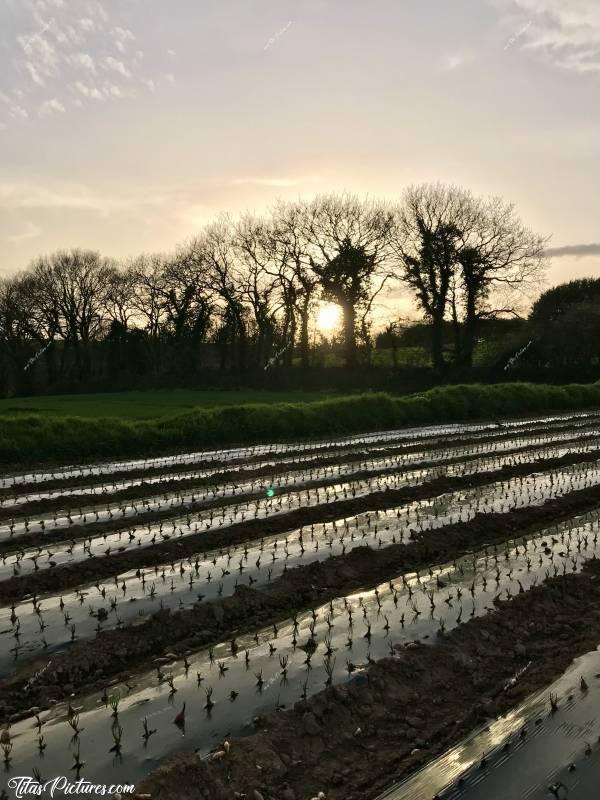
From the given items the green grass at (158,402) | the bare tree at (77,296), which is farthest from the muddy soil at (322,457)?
the bare tree at (77,296)

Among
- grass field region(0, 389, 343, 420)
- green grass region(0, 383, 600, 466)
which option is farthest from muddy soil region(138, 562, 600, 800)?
grass field region(0, 389, 343, 420)

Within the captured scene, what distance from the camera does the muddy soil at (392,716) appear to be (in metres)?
4.57

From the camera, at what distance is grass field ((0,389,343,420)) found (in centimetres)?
3629

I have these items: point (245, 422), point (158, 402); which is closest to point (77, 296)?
point (158, 402)

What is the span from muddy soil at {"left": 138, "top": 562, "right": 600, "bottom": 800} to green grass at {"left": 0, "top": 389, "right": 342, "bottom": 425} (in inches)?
1056

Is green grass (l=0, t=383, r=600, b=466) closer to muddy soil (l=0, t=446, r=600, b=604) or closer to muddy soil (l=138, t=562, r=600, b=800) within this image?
muddy soil (l=0, t=446, r=600, b=604)

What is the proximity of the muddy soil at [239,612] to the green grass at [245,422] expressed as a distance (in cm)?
1345

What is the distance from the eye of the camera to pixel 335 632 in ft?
22.9

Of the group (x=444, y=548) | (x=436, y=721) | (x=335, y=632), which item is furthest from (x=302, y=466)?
(x=436, y=721)

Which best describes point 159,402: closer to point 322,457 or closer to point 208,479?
point 322,457

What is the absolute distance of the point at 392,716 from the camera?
5414 mm

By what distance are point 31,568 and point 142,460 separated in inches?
437

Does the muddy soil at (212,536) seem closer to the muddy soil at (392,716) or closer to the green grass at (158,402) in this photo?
the muddy soil at (392,716)

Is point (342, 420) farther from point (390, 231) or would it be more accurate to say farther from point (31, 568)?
point (390, 231)
